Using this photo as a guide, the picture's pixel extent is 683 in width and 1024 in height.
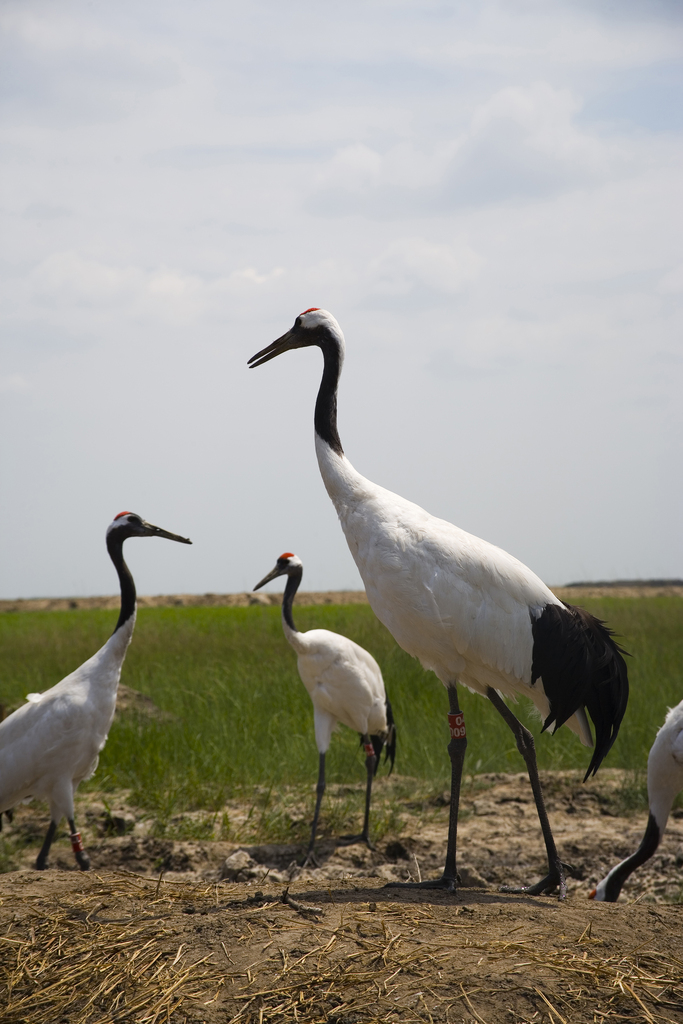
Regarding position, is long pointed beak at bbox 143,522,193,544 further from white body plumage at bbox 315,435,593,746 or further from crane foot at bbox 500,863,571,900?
crane foot at bbox 500,863,571,900

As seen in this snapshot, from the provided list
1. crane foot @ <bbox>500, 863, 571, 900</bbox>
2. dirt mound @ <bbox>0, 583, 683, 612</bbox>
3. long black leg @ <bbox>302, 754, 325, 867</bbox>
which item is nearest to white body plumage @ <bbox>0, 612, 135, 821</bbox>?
long black leg @ <bbox>302, 754, 325, 867</bbox>

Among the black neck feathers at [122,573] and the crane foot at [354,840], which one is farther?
the crane foot at [354,840]

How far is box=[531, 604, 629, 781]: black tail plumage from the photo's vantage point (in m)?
4.18

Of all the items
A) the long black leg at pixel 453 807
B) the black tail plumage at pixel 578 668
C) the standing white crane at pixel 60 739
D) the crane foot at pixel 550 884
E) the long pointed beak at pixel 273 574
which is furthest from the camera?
the long pointed beak at pixel 273 574

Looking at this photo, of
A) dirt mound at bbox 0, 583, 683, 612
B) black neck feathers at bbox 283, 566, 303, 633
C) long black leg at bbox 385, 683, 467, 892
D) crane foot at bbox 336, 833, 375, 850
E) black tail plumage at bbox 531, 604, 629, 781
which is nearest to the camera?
long black leg at bbox 385, 683, 467, 892

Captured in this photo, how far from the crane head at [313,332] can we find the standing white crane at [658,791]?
2.70 metres

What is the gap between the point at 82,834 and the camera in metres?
6.14

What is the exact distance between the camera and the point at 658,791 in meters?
4.60

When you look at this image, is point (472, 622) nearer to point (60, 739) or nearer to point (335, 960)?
point (335, 960)

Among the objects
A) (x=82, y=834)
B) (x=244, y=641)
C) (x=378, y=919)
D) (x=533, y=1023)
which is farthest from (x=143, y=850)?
(x=244, y=641)

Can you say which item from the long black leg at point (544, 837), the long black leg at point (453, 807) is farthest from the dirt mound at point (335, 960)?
the long black leg at point (544, 837)

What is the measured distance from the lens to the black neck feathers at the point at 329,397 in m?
4.53

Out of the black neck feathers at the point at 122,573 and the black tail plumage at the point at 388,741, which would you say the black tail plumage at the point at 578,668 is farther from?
the black tail plumage at the point at 388,741

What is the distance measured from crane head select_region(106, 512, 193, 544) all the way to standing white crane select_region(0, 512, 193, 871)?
92cm
